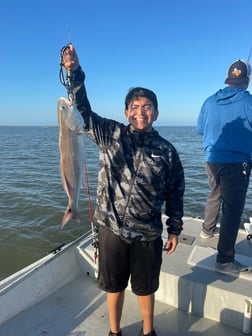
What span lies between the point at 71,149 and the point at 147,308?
1.68 m

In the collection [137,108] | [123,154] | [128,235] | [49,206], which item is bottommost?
[49,206]

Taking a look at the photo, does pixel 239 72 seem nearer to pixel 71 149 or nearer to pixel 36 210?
pixel 71 149

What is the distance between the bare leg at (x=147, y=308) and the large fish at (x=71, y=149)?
3.32ft

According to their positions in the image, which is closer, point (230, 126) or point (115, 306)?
point (115, 306)

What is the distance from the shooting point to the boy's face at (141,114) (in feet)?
8.42

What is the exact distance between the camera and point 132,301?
3.53 metres

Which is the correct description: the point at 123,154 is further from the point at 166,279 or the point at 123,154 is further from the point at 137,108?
the point at 166,279

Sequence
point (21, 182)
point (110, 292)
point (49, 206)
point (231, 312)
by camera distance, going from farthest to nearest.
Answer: point (21, 182) → point (49, 206) → point (231, 312) → point (110, 292)

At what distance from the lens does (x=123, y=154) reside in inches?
101

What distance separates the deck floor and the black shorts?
77 cm

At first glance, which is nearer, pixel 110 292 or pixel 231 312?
pixel 110 292

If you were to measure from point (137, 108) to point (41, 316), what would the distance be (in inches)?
103

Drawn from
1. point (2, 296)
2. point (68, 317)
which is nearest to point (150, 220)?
point (68, 317)

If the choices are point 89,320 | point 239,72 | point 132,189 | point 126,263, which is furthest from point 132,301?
point 239,72
